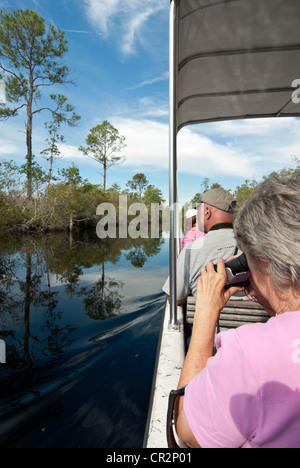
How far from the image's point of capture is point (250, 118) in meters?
2.85

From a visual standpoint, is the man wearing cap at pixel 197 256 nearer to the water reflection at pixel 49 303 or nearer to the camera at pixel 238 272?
the camera at pixel 238 272

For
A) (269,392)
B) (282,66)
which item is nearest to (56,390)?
(269,392)

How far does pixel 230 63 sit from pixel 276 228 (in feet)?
6.78

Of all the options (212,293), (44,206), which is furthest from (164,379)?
(44,206)

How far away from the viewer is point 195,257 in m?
1.57

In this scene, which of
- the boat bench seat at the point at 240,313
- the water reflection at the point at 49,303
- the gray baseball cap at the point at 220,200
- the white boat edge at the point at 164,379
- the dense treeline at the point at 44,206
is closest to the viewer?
the white boat edge at the point at 164,379

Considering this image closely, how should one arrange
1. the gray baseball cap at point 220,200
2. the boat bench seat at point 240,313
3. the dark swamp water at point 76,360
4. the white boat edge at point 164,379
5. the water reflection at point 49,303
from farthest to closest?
the water reflection at point 49,303, the gray baseball cap at point 220,200, the dark swamp water at point 76,360, the boat bench seat at point 240,313, the white boat edge at point 164,379

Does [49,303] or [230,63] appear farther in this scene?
[49,303]

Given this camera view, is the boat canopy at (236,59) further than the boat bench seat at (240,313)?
Yes

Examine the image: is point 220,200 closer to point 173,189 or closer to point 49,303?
point 173,189

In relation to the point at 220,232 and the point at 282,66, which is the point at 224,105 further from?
the point at 220,232

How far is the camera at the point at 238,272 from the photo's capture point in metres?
0.83

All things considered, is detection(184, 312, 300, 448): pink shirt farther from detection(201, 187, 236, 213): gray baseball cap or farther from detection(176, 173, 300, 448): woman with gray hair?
detection(201, 187, 236, 213): gray baseball cap

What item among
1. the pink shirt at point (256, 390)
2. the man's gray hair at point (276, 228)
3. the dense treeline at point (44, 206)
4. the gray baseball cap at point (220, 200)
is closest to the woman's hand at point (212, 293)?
the man's gray hair at point (276, 228)
